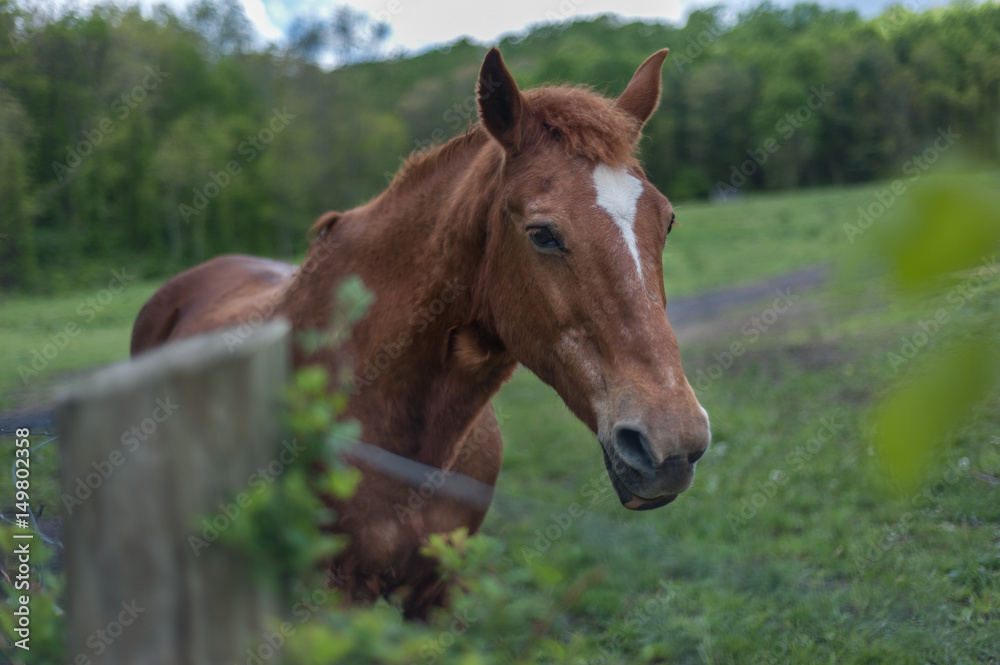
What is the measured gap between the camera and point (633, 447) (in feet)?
6.50

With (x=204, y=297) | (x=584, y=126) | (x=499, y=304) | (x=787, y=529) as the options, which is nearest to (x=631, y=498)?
(x=499, y=304)

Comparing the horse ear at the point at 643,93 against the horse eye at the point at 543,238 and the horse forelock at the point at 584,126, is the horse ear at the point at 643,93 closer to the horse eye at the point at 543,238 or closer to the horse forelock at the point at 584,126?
the horse forelock at the point at 584,126

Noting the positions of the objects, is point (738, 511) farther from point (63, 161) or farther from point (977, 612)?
point (63, 161)

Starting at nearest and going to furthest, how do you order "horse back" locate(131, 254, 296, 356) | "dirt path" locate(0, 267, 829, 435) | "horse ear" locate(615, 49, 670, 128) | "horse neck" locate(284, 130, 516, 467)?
"horse neck" locate(284, 130, 516, 467)
"horse ear" locate(615, 49, 670, 128)
"horse back" locate(131, 254, 296, 356)
"dirt path" locate(0, 267, 829, 435)

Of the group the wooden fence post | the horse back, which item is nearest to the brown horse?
the horse back

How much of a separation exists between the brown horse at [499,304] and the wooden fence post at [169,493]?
1.25 meters

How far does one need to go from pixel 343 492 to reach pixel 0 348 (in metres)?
11.4

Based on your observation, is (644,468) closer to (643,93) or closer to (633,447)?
(633,447)

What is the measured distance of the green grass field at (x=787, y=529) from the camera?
301 cm

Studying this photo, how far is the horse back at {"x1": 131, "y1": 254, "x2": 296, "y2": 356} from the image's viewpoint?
4.21 metres

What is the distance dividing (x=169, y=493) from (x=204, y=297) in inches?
170

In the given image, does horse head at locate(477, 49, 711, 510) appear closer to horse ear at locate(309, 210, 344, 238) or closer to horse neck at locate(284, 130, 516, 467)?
horse neck at locate(284, 130, 516, 467)

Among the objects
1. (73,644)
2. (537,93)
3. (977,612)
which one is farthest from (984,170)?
A: (977,612)

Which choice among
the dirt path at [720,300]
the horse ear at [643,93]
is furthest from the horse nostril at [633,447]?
the dirt path at [720,300]
